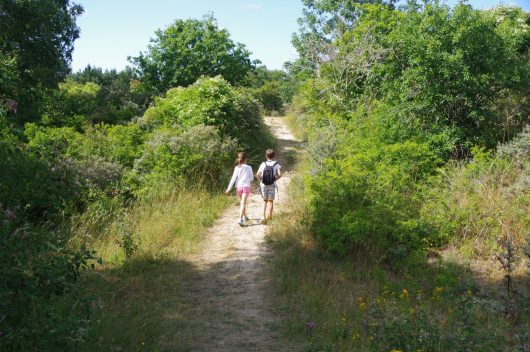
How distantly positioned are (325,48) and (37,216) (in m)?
13.2

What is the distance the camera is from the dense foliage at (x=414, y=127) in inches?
304

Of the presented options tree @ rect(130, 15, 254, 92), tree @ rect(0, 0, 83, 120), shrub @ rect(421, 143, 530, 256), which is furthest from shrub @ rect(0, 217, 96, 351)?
tree @ rect(130, 15, 254, 92)

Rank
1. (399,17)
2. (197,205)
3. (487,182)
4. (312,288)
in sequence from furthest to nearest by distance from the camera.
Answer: (399,17) < (197,205) < (487,182) < (312,288)

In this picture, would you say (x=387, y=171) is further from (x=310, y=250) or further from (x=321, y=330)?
(x=321, y=330)

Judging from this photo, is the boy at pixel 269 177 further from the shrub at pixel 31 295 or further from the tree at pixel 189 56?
the tree at pixel 189 56

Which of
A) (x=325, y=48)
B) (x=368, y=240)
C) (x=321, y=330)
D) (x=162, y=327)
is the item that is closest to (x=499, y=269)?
(x=368, y=240)

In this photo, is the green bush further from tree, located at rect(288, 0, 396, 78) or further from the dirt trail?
tree, located at rect(288, 0, 396, 78)

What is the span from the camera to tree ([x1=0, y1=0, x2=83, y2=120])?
17281 mm

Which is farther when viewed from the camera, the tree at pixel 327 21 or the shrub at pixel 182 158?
the tree at pixel 327 21

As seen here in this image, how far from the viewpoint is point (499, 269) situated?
731 centimetres

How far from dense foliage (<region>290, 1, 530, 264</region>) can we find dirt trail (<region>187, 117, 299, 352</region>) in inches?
56.7

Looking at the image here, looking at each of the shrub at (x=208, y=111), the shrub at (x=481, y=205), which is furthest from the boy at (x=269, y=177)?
the shrub at (x=208, y=111)

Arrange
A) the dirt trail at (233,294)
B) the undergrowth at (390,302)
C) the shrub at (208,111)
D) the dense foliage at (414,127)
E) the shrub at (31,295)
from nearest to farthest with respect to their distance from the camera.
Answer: the shrub at (31,295) < the undergrowth at (390,302) < the dirt trail at (233,294) < the dense foliage at (414,127) < the shrub at (208,111)

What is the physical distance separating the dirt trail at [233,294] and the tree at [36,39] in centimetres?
1042
